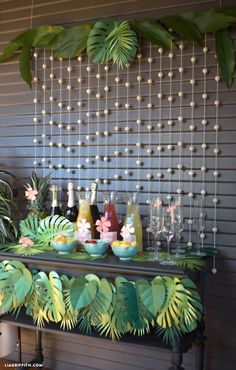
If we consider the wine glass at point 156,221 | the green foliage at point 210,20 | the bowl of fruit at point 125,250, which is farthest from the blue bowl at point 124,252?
the green foliage at point 210,20

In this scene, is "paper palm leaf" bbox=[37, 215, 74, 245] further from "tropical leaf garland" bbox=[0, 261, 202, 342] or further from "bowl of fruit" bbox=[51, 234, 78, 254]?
"tropical leaf garland" bbox=[0, 261, 202, 342]

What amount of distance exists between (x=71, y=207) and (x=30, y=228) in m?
0.28

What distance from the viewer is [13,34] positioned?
292 centimetres

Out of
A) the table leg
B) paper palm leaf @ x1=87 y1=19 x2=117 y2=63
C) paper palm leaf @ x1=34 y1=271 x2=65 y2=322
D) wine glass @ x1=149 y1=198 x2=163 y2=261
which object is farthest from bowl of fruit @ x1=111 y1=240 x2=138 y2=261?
paper palm leaf @ x1=87 y1=19 x2=117 y2=63

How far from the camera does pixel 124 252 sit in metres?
2.05

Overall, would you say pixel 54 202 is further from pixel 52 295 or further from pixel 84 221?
pixel 52 295

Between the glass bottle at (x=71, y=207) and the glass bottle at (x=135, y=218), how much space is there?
15.5 inches

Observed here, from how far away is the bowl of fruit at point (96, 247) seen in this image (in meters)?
2.13

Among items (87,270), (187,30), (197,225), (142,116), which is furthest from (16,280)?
(187,30)

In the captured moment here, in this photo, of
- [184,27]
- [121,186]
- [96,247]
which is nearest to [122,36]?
[184,27]

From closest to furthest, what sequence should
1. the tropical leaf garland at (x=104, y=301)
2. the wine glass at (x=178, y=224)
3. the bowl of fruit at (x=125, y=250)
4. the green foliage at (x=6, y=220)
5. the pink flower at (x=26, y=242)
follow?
the tropical leaf garland at (x=104, y=301)
the bowl of fruit at (x=125, y=250)
the wine glass at (x=178, y=224)
the pink flower at (x=26, y=242)
the green foliage at (x=6, y=220)

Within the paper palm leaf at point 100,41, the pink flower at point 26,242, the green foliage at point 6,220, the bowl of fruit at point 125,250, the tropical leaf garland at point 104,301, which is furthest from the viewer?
the green foliage at point 6,220

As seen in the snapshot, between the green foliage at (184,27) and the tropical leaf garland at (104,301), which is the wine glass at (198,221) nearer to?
the tropical leaf garland at (104,301)

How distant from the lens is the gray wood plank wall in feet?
7.42
